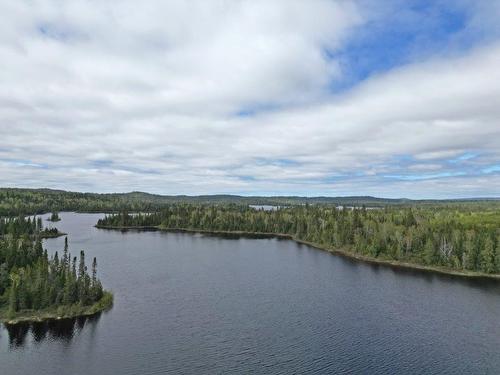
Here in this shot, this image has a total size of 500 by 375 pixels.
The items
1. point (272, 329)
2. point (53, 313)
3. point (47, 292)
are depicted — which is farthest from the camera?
point (47, 292)

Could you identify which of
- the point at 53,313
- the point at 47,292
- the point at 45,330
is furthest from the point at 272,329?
the point at 47,292

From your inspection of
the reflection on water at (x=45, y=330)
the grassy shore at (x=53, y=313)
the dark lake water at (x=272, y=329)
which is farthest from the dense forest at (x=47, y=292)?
the dark lake water at (x=272, y=329)

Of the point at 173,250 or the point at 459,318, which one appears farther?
the point at 173,250

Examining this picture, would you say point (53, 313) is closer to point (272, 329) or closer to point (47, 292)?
point (47, 292)

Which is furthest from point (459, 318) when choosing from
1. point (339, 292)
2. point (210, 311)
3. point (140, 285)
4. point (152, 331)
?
point (140, 285)

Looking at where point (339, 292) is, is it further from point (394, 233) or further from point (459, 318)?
point (394, 233)

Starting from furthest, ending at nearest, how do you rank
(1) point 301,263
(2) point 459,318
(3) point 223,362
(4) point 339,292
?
(1) point 301,263
(4) point 339,292
(2) point 459,318
(3) point 223,362

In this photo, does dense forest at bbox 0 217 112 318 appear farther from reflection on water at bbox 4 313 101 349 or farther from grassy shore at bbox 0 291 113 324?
reflection on water at bbox 4 313 101 349
